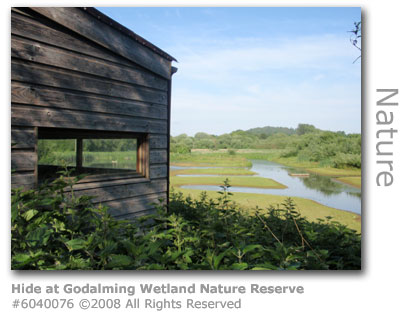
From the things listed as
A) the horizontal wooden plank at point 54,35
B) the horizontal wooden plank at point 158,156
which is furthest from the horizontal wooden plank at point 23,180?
the horizontal wooden plank at point 158,156

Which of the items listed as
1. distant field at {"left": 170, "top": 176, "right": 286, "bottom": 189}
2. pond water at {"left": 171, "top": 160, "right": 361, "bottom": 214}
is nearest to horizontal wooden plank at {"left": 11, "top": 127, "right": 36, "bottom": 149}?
distant field at {"left": 170, "top": 176, "right": 286, "bottom": 189}

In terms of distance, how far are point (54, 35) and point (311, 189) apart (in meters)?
3.42

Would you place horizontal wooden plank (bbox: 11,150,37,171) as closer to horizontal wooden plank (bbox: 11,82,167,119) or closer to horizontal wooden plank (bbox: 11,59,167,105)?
horizontal wooden plank (bbox: 11,82,167,119)

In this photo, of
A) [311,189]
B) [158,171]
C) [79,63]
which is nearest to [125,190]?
[158,171]

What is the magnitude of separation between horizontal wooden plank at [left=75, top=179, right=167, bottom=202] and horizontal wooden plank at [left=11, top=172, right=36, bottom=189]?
0.42m

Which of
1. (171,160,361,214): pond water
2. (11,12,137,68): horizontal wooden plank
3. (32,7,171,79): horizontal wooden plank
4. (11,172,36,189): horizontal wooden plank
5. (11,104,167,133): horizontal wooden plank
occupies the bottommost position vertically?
(171,160,361,214): pond water

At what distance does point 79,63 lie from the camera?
9.11 ft

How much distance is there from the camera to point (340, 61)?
2.90 metres

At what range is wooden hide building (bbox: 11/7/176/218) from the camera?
241cm

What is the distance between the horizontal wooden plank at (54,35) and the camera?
93.1 inches

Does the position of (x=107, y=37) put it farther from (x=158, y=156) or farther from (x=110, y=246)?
(x=110, y=246)

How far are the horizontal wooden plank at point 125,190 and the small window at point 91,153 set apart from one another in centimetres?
14

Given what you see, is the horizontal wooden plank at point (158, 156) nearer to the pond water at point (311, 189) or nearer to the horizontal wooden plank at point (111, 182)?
the horizontal wooden plank at point (111, 182)
